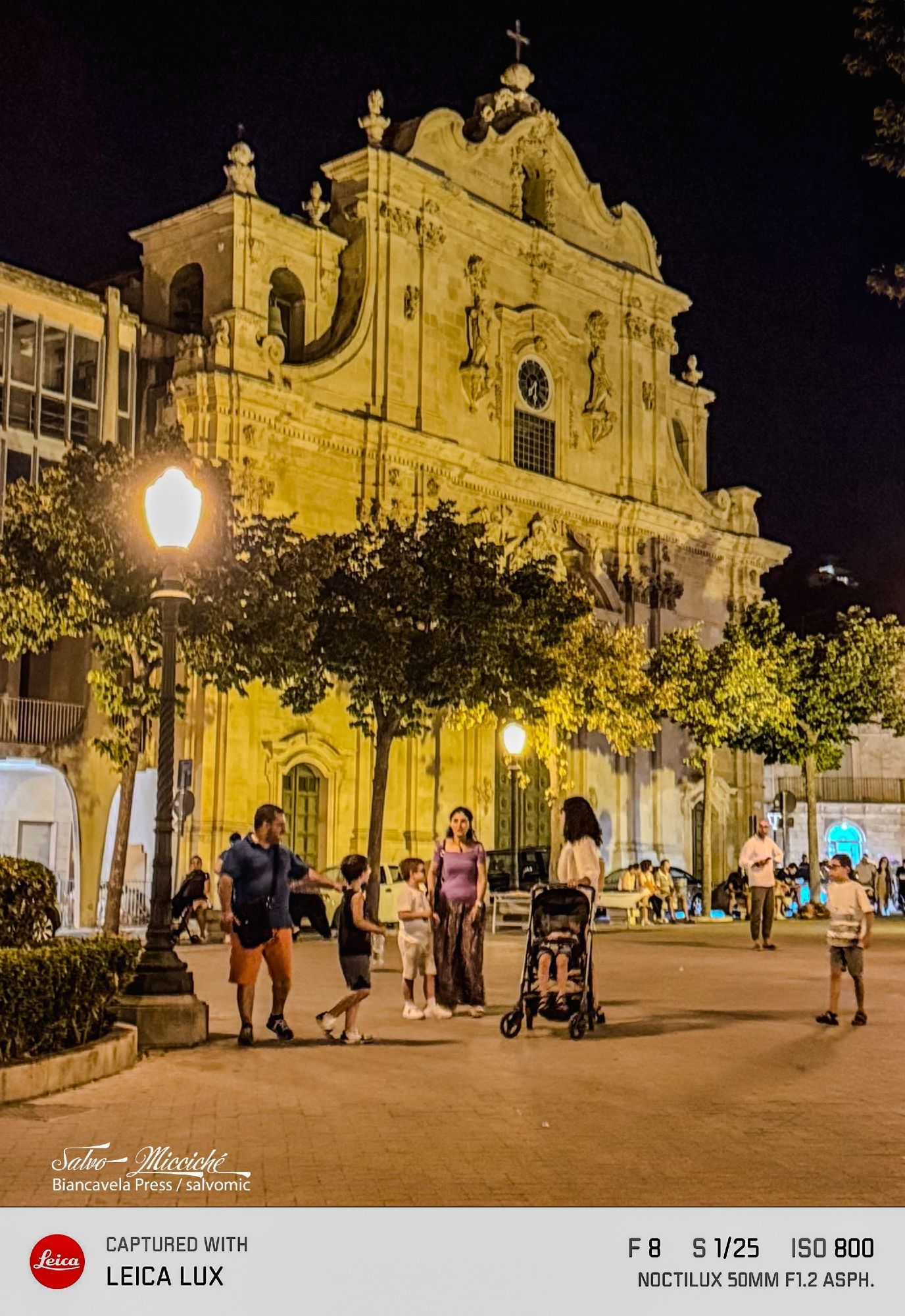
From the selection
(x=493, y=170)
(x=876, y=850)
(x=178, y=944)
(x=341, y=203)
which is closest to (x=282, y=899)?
(x=178, y=944)

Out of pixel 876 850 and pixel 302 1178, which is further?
pixel 876 850

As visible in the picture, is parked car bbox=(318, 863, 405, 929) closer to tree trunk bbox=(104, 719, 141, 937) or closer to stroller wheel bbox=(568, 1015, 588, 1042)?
tree trunk bbox=(104, 719, 141, 937)

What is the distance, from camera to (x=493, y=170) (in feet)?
129

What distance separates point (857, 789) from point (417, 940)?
1637 inches

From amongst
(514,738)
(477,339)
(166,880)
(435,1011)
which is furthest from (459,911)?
(477,339)

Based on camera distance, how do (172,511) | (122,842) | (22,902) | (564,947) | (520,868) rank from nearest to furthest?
(22,902)
(172,511)
(564,947)
(122,842)
(520,868)

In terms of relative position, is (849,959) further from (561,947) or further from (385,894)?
(385,894)

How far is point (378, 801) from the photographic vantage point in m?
25.0

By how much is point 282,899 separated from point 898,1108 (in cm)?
499

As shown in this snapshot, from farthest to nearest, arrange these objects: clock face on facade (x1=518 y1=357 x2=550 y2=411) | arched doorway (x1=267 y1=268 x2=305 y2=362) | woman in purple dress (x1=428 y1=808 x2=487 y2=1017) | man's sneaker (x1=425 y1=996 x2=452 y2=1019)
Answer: clock face on facade (x1=518 y1=357 x2=550 y2=411) → arched doorway (x1=267 y1=268 x2=305 y2=362) → man's sneaker (x1=425 y1=996 x2=452 y2=1019) → woman in purple dress (x1=428 y1=808 x2=487 y2=1017)

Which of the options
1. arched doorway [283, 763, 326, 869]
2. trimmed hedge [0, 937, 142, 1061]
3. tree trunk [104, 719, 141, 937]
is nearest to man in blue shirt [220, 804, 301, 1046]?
trimmed hedge [0, 937, 142, 1061]

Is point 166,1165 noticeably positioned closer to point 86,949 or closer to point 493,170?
point 86,949

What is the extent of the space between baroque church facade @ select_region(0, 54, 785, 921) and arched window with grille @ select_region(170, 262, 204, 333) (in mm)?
57

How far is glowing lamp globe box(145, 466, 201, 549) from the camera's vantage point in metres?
12.7
